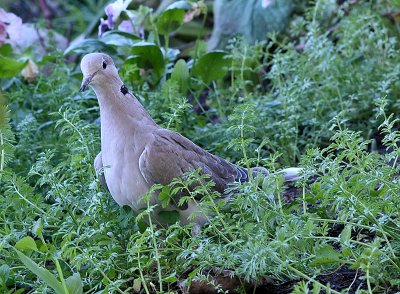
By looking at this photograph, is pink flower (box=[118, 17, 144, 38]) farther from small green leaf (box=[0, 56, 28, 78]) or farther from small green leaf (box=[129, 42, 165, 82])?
small green leaf (box=[0, 56, 28, 78])

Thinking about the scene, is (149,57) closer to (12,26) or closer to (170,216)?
(12,26)

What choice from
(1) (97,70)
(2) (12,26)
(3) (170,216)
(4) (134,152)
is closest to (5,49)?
(2) (12,26)

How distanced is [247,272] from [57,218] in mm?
779

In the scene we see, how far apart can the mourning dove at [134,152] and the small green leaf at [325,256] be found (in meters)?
0.50

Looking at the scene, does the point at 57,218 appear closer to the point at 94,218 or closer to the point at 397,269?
the point at 94,218

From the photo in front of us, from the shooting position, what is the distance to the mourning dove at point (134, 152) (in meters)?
2.78

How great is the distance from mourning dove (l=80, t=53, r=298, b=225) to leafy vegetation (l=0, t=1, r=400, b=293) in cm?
Result: 7

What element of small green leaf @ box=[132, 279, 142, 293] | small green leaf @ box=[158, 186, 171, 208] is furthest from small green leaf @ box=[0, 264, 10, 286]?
small green leaf @ box=[158, 186, 171, 208]

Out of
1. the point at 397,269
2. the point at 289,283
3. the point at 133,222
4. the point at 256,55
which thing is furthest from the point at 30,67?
the point at 397,269

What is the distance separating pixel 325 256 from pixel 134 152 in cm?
78

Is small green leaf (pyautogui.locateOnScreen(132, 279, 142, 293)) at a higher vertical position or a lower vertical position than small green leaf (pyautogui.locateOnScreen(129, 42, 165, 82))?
lower

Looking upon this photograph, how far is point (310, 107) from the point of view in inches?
159

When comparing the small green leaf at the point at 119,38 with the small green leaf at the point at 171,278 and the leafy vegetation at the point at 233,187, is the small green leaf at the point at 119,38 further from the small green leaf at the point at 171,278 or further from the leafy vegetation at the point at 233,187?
the small green leaf at the point at 171,278

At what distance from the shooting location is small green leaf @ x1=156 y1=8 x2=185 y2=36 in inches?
164
